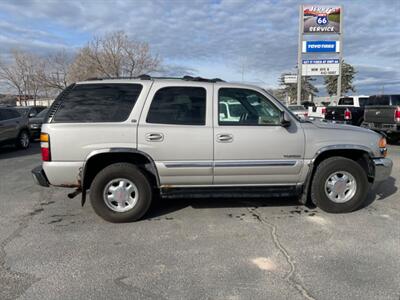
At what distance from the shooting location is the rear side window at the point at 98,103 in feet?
15.4

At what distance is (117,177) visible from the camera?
4.76 m

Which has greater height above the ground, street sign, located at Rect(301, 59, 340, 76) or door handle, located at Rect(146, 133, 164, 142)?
street sign, located at Rect(301, 59, 340, 76)

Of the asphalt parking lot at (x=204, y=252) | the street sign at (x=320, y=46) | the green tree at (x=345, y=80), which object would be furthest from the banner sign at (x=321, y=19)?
the green tree at (x=345, y=80)

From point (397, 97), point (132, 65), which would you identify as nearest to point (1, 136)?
point (397, 97)

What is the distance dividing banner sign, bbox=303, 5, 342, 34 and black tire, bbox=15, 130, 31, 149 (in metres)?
18.3

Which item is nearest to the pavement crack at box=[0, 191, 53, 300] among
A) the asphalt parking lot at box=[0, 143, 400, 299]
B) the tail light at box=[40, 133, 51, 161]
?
the asphalt parking lot at box=[0, 143, 400, 299]

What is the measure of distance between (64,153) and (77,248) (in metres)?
1.27

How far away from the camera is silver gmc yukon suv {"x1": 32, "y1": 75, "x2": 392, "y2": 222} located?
15.3ft

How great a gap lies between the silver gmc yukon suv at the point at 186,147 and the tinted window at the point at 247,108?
0.01 metres

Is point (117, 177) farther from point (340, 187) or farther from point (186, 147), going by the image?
point (340, 187)

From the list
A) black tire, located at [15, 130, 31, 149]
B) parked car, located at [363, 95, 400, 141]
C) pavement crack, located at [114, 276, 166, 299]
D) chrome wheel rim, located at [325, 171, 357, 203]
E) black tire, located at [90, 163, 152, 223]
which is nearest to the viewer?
pavement crack, located at [114, 276, 166, 299]

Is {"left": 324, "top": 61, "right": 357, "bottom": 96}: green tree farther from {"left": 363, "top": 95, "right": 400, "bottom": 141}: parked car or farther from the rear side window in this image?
the rear side window

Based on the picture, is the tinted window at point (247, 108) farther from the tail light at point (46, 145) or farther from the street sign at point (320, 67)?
the street sign at point (320, 67)

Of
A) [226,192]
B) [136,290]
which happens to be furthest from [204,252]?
[226,192]
